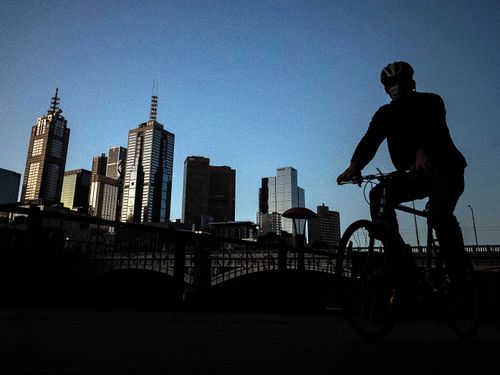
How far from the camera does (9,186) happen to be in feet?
585

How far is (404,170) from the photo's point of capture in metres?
3.24

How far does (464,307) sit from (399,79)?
2003mm

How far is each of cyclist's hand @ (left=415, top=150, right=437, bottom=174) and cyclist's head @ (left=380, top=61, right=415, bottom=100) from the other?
0.58 metres

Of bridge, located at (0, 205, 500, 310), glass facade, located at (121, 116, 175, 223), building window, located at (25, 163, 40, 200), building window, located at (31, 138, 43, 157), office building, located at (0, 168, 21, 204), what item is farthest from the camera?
building window, located at (31, 138, 43, 157)

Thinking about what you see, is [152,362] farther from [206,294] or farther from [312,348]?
[206,294]

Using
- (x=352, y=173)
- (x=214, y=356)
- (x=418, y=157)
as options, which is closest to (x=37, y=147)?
(x=352, y=173)

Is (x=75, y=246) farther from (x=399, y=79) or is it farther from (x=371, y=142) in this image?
(x=399, y=79)

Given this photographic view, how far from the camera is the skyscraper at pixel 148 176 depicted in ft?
588

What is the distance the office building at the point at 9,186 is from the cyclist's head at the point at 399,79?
19996cm

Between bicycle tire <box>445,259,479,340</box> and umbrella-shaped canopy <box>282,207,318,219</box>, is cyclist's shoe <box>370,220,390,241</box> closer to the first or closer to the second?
bicycle tire <box>445,259,479,340</box>

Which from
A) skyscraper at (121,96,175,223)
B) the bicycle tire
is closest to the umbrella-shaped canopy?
the bicycle tire

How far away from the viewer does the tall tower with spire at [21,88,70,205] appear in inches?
7234

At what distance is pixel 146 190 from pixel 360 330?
619 ft

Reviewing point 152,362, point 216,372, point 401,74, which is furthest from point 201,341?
point 401,74
